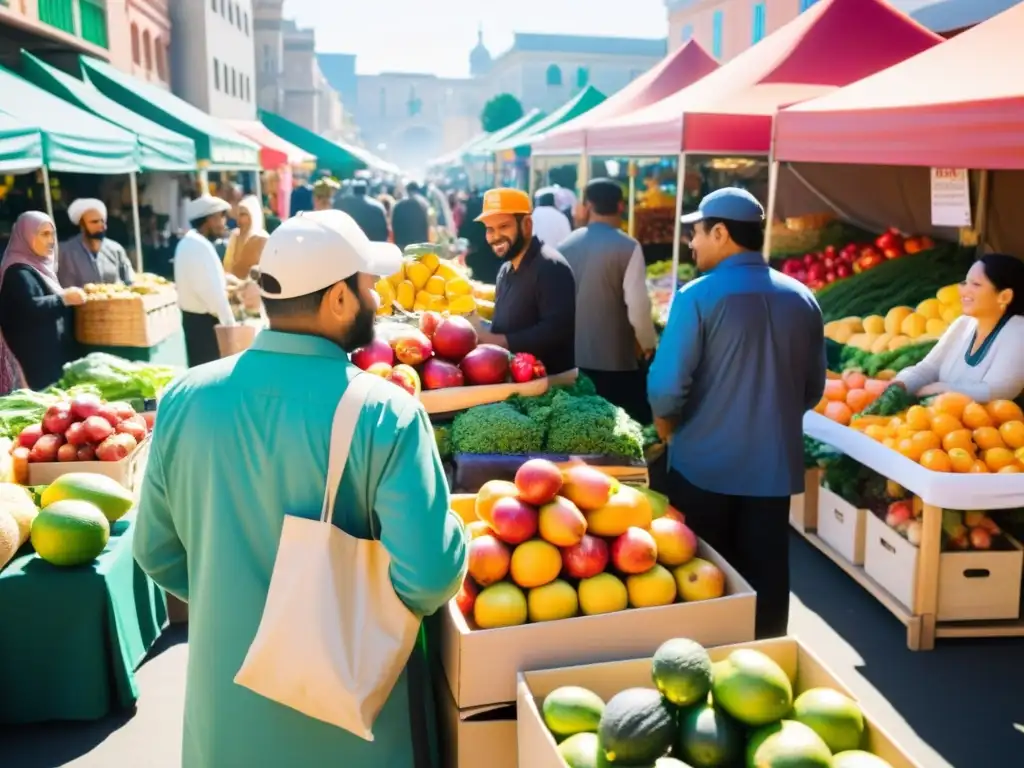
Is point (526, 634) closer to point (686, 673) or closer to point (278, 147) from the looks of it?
point (686, 673)

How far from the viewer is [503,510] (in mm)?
2523

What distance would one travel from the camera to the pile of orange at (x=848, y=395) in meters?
4.97

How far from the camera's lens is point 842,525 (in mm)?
4797

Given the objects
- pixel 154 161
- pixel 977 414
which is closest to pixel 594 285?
pixel 977 414

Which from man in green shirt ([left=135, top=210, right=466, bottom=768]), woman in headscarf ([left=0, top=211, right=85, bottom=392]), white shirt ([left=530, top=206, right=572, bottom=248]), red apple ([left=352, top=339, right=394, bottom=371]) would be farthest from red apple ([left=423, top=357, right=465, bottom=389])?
white shirt ([left=530, top=206, right=572, bottom=248])

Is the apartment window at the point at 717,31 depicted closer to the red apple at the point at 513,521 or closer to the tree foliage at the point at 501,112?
the tree foliage at the point at 501,112

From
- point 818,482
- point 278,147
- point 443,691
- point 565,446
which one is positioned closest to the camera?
point 443,691

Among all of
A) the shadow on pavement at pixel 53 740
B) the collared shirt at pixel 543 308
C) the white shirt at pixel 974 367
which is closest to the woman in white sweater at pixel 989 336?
the white shirt at pixel 974 367

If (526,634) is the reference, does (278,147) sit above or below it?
above

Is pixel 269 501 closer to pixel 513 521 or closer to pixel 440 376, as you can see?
pixel 513 521

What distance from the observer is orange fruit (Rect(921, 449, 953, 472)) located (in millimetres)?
4043

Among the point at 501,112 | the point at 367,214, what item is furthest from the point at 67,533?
the point at 501,112

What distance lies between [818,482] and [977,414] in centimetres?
113

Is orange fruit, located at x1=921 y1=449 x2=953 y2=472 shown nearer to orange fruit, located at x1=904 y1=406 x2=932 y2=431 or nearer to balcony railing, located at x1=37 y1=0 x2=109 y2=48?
orange fruit, located at x1=904 y1=406 x2=932 y2=431
